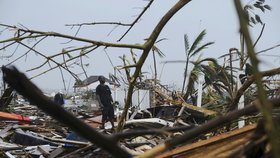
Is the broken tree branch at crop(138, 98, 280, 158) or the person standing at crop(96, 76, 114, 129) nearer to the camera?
the broken tree branch at crop(138, 98, 280, 158)

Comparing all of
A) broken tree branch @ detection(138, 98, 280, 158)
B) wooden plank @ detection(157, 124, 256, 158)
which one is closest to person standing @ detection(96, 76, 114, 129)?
wooden plank @ detection(157, 124, 256, 158)

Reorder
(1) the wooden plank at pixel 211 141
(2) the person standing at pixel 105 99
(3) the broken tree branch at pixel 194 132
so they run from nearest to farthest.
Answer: (3) the broken tree branch at pixel 194 132 → (1) the wooden plank at pixel 211 141 → (2) the person standing at pixel 105 99

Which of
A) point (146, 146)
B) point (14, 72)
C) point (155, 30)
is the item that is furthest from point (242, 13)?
point (146, 146)

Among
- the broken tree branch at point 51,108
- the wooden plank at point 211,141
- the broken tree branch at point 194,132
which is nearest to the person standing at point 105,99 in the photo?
the wooden plank at point 211,141

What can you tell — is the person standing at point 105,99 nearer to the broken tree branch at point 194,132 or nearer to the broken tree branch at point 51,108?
the broken tree branch at point 194,132

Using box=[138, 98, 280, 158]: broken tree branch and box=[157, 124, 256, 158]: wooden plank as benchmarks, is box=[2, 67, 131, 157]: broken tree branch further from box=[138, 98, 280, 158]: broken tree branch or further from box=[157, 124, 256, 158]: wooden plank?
box=[157, 124, 256, 158]: wooden plank

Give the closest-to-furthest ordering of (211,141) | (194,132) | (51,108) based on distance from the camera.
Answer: (51,108) < (194,132) < (211,141)

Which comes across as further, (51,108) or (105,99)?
(105,99)

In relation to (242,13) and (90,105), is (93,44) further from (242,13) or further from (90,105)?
(90,105)

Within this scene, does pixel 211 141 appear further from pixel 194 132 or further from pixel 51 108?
pixel 51 108

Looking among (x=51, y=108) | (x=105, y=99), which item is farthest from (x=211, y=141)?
(x=105, y=99)

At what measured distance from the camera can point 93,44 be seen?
8.95ft

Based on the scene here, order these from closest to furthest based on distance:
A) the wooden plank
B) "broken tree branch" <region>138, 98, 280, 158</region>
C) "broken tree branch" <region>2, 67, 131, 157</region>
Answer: "broken tree branch" <region>2, 67, 131, 157</region>
"broken tree branch" <region>138, 98, 280, 158</region>
the wooden plank

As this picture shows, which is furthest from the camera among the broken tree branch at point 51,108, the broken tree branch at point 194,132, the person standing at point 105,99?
the person standing at point 105,99
